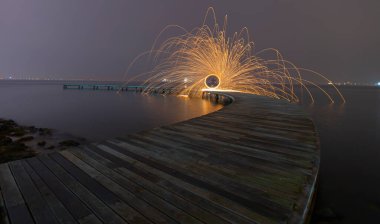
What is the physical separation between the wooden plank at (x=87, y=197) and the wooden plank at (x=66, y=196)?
0.05 m

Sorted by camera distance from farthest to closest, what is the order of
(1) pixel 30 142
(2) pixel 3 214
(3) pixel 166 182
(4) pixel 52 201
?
(1) pixel 30 142 → (3) pixel 166 182 → (4) pixel 52 201 → (2) pixel 3 214

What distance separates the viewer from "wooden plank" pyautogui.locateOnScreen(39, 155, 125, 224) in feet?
7.38

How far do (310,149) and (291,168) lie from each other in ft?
4.24

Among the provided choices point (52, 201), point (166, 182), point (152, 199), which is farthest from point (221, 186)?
point (52, 201)

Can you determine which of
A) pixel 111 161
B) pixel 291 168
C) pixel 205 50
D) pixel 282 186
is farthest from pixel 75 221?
pixel 205 50

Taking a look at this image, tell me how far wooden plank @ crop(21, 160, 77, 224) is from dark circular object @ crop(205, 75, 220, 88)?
1023 inches

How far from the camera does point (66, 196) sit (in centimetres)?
264

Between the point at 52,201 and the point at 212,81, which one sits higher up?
the point at 212,81

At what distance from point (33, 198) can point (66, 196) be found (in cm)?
40

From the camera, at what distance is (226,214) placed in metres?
2.26

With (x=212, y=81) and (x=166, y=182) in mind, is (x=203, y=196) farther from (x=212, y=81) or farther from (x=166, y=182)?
(x=212, y=81)

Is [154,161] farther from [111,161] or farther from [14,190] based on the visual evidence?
[14,190]

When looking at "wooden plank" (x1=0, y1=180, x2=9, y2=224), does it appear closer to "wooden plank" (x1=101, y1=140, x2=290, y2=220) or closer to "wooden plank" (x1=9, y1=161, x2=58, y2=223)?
"wooden plank" (x1=9, y1=161, x2=58, y2=223)

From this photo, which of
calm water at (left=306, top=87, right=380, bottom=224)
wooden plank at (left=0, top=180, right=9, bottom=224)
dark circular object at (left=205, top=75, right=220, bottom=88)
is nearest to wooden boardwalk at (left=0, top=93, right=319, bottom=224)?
wooden plank at (left=0, top=180, right=9, bottom=224)
